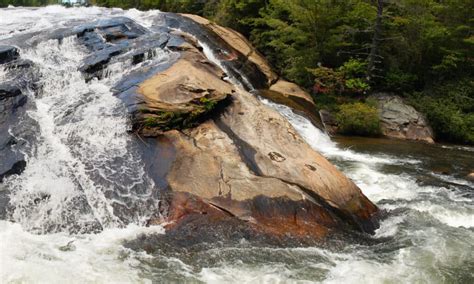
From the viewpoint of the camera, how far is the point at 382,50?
1852 centimetres

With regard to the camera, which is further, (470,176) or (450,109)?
(450,109)

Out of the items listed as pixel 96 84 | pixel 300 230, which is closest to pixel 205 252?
pixel 300 230

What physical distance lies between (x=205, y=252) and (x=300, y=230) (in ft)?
5.77

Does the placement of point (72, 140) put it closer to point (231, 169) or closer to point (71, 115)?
point (71, 115)

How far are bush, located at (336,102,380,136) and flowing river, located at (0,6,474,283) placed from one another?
14.4 ft

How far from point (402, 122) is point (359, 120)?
1.88 m

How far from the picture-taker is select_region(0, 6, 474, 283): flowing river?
20.8ft

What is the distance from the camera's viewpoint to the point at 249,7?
2266cm

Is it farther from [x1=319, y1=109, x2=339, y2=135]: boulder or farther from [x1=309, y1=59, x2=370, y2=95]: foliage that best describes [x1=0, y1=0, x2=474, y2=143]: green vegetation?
[x1=319, y1=109, x2=339, y2=135]: boulder

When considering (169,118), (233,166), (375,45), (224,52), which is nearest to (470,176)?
(233,166)

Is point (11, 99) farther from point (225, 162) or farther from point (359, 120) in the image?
point (359, 120)

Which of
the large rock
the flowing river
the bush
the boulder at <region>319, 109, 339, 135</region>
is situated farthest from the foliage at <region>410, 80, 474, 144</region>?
the flowing river

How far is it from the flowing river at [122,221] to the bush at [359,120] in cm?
440

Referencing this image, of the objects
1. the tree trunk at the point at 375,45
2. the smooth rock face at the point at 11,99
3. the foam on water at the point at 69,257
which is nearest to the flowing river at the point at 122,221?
the foam on water at the point at 69,257
